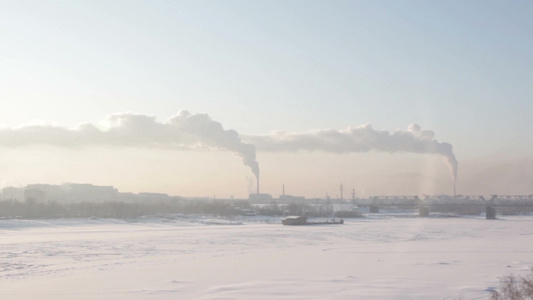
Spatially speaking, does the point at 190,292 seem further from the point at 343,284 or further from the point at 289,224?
the point at 289,224

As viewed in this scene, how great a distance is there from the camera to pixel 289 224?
83.0m

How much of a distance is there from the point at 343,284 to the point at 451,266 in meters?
8.00

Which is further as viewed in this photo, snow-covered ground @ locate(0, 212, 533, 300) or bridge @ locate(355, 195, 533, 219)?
bridge @ locate(355, 195, 533, 219)

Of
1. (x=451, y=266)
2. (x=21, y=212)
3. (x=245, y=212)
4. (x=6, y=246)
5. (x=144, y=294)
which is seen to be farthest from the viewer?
(x=245, y=212)

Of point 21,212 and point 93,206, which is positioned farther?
point 93,206

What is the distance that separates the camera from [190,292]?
19.8 m

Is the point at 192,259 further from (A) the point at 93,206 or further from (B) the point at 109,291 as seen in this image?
(A) the point at 93,206

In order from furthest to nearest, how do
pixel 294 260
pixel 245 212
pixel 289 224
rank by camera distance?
pixel 245 212 < pixel 289 224 < pixel 294 260

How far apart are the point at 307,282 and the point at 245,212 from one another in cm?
9993

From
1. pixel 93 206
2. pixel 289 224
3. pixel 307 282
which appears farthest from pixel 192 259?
pixel 93 206

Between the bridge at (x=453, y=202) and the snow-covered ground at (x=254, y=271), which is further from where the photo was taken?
the bridge at (x=453, y=202)

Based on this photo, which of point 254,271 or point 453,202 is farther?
point 453,202

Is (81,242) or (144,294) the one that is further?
(81,242)

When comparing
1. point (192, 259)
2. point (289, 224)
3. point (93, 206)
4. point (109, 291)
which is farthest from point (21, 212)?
point (109, 291)
